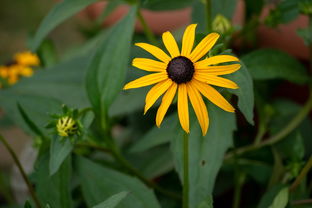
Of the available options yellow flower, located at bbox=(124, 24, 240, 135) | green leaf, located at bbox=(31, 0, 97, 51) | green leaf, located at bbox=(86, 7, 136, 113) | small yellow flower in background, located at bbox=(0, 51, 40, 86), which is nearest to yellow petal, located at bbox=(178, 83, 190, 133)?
yellow flower, located at bbox=(124, 24, 240, 135)

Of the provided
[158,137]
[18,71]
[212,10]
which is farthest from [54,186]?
[18,71]

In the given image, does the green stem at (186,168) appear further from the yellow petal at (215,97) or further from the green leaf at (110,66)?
the green leaf at (110,66)

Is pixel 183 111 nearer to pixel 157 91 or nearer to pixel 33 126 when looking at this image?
pixel 157 91

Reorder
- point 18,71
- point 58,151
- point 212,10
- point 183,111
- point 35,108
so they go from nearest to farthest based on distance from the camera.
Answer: point 183,111 < point 58,151 < point 35,108 < point 212,10 < point 18,71

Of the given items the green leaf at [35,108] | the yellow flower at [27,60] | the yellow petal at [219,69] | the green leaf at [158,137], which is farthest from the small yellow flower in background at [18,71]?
the yellow petal at [219,69]

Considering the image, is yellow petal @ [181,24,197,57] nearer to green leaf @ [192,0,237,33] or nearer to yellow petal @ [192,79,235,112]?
yellow petal @ [192,79,235,112]

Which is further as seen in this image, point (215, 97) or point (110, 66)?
point (110, 66)
